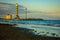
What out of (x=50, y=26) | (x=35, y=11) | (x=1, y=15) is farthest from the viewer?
(x=50, y=26)

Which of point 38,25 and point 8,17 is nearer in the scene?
point 8,17

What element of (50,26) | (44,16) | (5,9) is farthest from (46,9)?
(50,26)

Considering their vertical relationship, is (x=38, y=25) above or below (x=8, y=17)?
below

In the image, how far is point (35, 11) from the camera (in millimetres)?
4992

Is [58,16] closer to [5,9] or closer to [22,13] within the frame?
[22,13]

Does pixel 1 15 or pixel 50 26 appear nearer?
pixel 1 15

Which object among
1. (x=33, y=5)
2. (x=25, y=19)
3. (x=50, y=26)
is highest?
(x=33, y=5)

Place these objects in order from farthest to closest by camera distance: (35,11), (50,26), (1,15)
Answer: (50,26) < (35,11) < (1,15)

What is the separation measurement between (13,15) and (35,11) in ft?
2.00

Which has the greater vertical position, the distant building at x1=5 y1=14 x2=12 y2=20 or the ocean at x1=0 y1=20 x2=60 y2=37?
the distant building at x1=5 y1=14 x2=12 y2=20

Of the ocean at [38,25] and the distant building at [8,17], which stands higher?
the distant building at [8,17]

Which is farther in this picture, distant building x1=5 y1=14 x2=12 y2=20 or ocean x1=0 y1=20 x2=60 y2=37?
ocean x1=0 y1=20 x2=60 y2=37

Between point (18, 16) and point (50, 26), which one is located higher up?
point (18, 16)

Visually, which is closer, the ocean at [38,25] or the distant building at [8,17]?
the distant building at [8,17]
